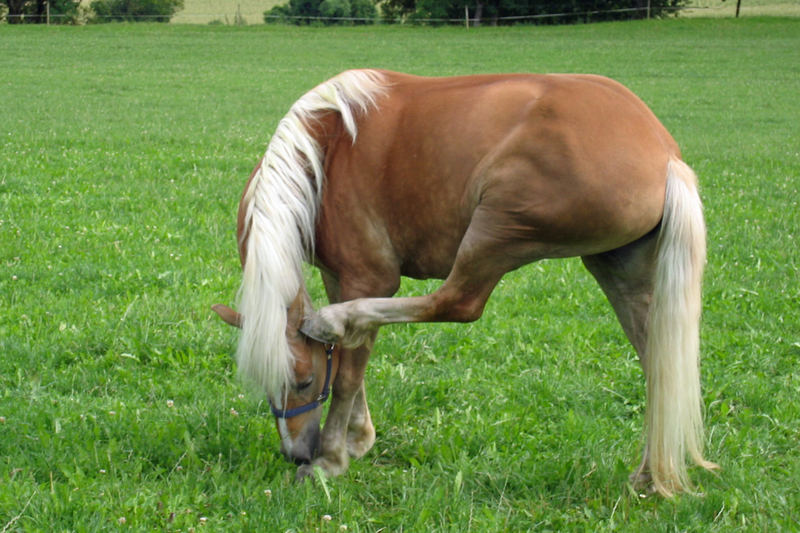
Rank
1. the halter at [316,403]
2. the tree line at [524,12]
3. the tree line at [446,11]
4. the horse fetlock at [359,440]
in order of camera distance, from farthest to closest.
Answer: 1. the tree line at [524,12]
2. the tree line at [446,11]
3. the horse fetlock at [359,440]
4. the halter at [316,403]

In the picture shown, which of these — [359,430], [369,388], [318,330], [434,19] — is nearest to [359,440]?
[359,430]

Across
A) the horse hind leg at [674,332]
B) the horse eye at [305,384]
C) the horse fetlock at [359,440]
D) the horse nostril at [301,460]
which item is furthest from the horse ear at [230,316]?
the horse hind leg at [674,332]

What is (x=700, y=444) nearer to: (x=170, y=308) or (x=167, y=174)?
(x=170, y=308)

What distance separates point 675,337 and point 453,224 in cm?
94

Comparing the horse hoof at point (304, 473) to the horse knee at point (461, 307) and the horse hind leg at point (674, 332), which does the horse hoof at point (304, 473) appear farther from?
the horse hind leg at point (674, 332)

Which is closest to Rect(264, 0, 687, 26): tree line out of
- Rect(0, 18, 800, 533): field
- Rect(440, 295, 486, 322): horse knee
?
Rect(0, 18, 800, 533): field

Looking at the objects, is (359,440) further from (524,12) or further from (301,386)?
(524,12)

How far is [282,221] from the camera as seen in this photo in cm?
330

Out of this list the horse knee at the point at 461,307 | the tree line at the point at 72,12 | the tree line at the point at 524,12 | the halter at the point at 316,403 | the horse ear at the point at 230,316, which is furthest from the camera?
the tree line at the point at 524,12

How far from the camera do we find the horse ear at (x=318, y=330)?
3275 millimetres

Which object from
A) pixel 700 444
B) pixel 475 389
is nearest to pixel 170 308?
pixel 475 389

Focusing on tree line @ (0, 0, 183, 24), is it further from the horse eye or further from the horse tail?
the horse tail

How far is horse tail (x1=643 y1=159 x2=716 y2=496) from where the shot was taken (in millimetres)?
3135

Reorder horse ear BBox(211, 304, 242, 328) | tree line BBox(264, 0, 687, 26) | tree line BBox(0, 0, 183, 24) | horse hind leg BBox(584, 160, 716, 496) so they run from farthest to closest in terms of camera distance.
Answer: tree line BBox(264, 0, 687, 26) < tree line BBox(0, 0, 183, 24) < horse ear BBox(211, 304, 242, 328) < horse hind leg BBox(584, 160, 716, 496)
